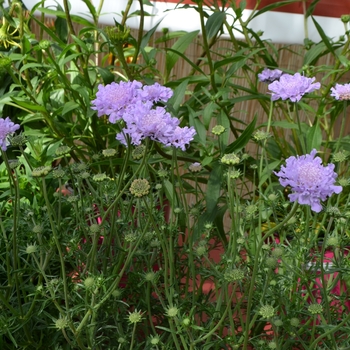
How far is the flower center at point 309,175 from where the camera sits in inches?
14.4

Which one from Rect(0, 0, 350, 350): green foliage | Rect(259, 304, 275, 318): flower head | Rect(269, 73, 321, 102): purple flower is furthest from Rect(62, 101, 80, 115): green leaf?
Rect(259, 304, 275, 318): flower head

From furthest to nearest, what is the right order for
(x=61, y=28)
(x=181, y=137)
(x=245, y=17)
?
(x=245, y=17)
(x=61, y=28)
(x=181, y=137)

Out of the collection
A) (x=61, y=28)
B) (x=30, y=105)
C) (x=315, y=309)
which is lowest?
(x=315, y=309)

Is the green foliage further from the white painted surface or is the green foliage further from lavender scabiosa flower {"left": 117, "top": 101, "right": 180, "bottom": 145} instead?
the white painted surface

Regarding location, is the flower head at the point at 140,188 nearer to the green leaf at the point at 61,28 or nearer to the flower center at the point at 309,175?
the flower center at the point at 309,175

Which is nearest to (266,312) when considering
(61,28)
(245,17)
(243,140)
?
(243,140)

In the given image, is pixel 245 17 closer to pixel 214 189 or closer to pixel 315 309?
pixel 214 189

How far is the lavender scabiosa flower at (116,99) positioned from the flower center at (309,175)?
5.8 inches

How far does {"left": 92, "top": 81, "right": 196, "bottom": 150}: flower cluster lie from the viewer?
40cm

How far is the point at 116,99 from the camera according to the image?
1.42ft

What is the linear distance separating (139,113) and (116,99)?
0.14 feet

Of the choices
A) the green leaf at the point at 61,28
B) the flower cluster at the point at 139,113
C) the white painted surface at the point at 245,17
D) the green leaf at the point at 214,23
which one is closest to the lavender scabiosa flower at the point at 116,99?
the flower cluster at the point at 139,113

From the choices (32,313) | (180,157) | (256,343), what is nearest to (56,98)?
(180,157)

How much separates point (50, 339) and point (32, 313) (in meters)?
0.04
